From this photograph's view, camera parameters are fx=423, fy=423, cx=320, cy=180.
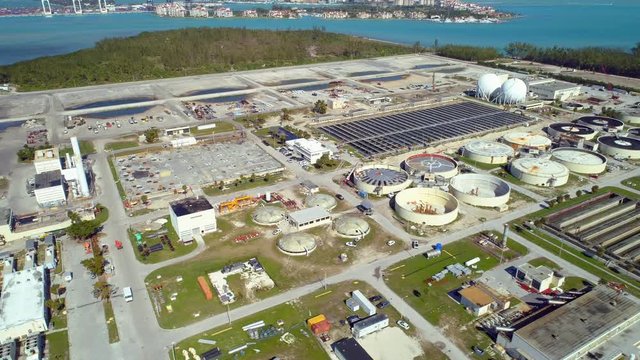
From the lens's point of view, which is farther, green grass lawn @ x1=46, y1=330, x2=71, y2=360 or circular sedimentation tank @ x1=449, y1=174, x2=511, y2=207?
circular sedimentation tank @ x1=449, y1=174, x2=511, y2=207

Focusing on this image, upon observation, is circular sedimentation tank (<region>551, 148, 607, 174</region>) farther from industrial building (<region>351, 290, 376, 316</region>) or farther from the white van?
the white van

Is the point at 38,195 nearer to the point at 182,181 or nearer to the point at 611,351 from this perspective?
the point at 182,181

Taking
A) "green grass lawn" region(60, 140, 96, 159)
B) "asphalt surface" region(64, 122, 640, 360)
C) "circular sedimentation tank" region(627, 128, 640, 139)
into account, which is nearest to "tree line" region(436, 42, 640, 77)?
"circular sedimentation tank" region(627, 128, 640, 139)

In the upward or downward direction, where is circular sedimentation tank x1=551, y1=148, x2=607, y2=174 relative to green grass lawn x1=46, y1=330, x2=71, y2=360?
upward

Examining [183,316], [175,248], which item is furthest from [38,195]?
[183,316]

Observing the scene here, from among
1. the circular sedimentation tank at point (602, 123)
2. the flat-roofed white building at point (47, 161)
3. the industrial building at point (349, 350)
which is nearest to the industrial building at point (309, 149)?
the flat-roofed white building at point (47, 161)

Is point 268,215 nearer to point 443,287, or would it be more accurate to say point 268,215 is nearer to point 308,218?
point 308,218

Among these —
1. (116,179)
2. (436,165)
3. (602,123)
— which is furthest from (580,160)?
(116,179)

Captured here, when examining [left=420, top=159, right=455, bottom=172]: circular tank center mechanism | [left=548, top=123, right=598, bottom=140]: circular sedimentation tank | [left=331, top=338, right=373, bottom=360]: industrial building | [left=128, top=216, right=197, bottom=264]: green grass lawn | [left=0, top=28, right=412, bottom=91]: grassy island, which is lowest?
[left=331, top=338, right=373, bottom=360]: industrial building
